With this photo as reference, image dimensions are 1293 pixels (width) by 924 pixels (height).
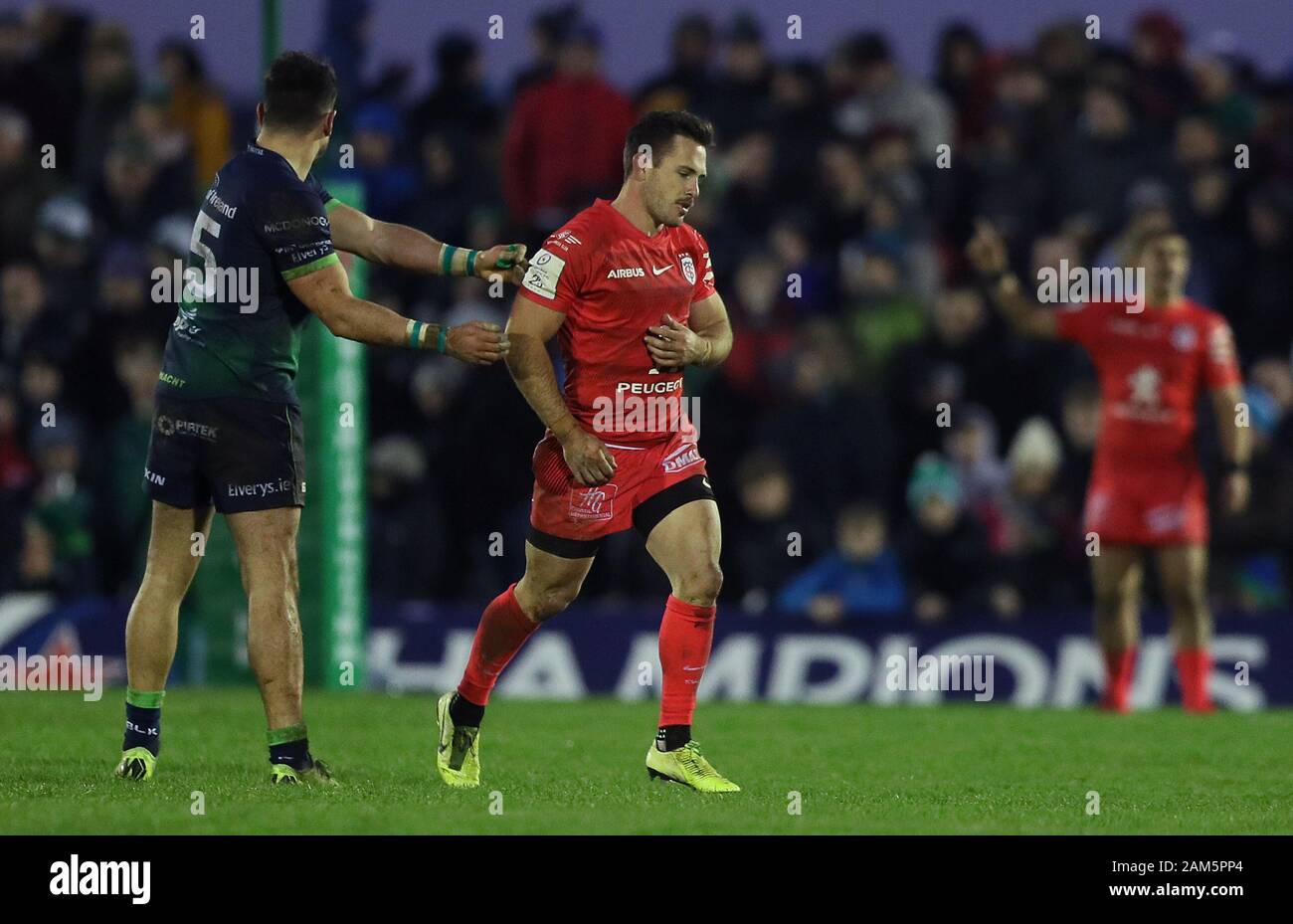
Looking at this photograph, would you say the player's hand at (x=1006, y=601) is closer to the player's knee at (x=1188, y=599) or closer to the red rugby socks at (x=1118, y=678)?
the red rugby socks at (x=1118, y=678)

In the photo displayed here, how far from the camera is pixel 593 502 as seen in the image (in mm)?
8523

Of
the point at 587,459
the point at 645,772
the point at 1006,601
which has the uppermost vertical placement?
the point at 587,459

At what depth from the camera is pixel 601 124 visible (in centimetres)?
1684

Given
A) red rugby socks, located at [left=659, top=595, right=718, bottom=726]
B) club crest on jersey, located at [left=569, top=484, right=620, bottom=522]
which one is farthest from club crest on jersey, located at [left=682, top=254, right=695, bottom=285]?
red rugby socks, located at [left=659, top=595, right=718, bottom=726]

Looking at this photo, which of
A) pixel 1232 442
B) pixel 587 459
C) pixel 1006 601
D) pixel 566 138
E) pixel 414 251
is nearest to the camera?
pixel 587 459

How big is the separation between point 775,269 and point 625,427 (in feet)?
25.7

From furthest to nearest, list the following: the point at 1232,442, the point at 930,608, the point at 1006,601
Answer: the point at 1006,601 → the point at 930,608 → the point at 1232,442

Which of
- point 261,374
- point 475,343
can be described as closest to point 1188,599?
point 475,343

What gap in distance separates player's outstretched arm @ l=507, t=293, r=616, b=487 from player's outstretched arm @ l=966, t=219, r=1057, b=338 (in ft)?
12.9

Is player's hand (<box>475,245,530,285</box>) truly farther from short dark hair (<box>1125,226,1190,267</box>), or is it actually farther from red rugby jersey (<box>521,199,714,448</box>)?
short dark hair (<box>1125,226,1190,267</box>)

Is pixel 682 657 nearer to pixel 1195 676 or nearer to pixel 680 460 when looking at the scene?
pixel 680 460

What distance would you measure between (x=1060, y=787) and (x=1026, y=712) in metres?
3.75

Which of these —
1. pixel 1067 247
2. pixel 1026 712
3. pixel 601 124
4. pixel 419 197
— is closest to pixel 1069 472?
pixel 1067 247

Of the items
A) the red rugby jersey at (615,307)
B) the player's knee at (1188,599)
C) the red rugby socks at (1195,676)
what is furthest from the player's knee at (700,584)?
the red rugby socks at (1195,676)
